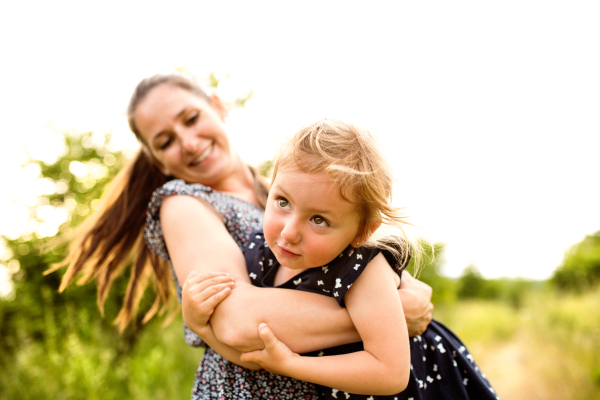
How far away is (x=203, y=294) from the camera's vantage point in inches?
53.0

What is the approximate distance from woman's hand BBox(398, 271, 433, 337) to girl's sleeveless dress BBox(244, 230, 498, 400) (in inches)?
2.3

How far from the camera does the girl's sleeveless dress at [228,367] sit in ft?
4.84

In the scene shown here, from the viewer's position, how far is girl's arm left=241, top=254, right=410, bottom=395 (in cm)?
121

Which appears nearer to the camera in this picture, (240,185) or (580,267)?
(240,185)

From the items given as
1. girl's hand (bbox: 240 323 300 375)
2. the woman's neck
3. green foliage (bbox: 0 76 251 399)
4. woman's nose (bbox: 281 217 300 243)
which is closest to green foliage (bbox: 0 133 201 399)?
green foliage (bbox: 0 76 251 399)

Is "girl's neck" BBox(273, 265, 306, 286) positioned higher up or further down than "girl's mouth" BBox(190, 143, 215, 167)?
further down

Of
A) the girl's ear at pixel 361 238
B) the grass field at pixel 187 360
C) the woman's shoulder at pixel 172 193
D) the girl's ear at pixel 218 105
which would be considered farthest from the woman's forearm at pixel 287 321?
the grass field at pixel 187 360

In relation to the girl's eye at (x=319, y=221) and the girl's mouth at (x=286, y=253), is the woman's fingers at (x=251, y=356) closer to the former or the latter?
the girl's mouth at (x=286, y=253)

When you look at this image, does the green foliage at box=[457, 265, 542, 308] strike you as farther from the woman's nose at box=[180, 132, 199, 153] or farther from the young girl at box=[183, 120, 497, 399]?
the young girl at box=[183, 120, 497, 399]

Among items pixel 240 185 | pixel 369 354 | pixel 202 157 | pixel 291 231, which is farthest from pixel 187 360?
pixel 291 231

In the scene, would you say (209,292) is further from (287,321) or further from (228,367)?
(228,367)

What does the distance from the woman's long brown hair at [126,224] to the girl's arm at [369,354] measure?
1016mm

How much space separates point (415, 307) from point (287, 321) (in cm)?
51

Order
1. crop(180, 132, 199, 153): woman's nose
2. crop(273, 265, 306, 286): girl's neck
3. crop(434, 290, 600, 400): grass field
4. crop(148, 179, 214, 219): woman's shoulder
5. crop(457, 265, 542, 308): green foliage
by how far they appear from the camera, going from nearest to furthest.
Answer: crop(273, 265, 306, 286): girl's neck → crop(148, 179, 214, 219): woman's shoulder → crop(180, 132, 199, 153): woman's nose → crop(434, 290, 600, 400): grass field → crop(457, 265, 542, 308): green foliage
